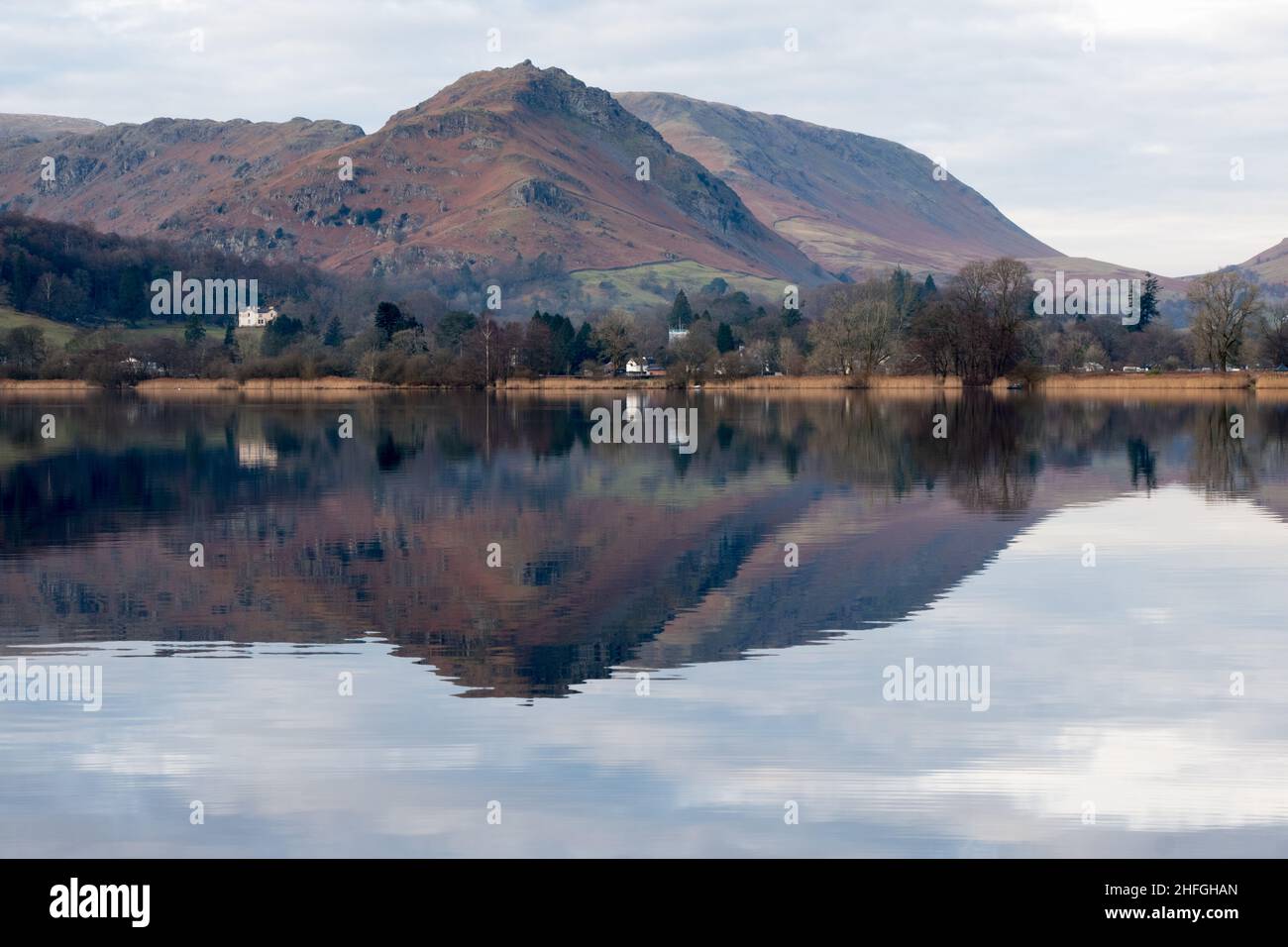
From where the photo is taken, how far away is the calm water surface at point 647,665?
15.3 metres

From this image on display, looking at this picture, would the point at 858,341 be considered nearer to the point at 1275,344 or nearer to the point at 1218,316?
the point at 1218,316

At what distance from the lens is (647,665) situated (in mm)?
22859

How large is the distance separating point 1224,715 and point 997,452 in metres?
47.6

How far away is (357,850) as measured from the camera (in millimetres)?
14273

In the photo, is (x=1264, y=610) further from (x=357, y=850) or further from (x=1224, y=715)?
(x=357, y=850)

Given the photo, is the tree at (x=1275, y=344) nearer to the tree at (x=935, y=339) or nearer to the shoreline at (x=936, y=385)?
the shoreline at (x=936, y=385)

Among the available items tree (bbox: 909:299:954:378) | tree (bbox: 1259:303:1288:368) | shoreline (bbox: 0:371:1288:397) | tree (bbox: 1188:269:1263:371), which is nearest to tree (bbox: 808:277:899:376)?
shoreline (bbox: 0:371:1288:397)

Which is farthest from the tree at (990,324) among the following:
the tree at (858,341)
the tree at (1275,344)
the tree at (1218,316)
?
the tree at (1275,344)

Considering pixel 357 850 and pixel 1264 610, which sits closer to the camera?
pixel 357 850
